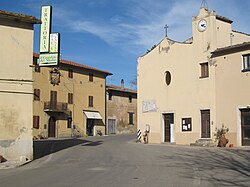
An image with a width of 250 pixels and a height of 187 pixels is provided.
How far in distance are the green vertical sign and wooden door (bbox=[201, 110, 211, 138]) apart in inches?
541

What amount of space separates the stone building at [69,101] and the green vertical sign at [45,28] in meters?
21.1

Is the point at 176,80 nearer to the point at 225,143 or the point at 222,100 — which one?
the point at 222,100

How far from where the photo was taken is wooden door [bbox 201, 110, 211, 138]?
26.6 m

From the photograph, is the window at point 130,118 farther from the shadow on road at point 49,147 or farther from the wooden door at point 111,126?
the shadow on road at point 49,147

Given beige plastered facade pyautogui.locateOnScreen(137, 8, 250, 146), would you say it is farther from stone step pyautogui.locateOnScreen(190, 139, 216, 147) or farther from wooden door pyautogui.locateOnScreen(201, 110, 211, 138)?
stone step pyautogui.locateOnScreen(190, 139, 216, 147)

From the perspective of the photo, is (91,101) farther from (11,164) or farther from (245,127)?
Result: (11,164)

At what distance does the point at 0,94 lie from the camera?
16.8 m

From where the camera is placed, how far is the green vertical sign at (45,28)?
717 inches

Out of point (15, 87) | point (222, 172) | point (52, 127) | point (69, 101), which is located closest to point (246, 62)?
point (222, 172)

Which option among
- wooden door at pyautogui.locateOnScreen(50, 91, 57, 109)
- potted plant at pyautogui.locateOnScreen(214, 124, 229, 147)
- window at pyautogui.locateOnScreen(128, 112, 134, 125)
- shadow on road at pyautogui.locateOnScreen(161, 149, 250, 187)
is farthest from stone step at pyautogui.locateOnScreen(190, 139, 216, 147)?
window at pyautogui.locateOnScreen(128, 112, 134, 125)

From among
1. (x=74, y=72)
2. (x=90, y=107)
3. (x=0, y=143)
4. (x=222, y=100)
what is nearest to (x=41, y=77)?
(x=74, y=72)

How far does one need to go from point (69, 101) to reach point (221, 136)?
2505 cm

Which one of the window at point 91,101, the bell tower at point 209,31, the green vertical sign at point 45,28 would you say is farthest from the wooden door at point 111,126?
the green vertical sign at point 45,28

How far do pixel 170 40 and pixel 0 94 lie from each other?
17.7 m
